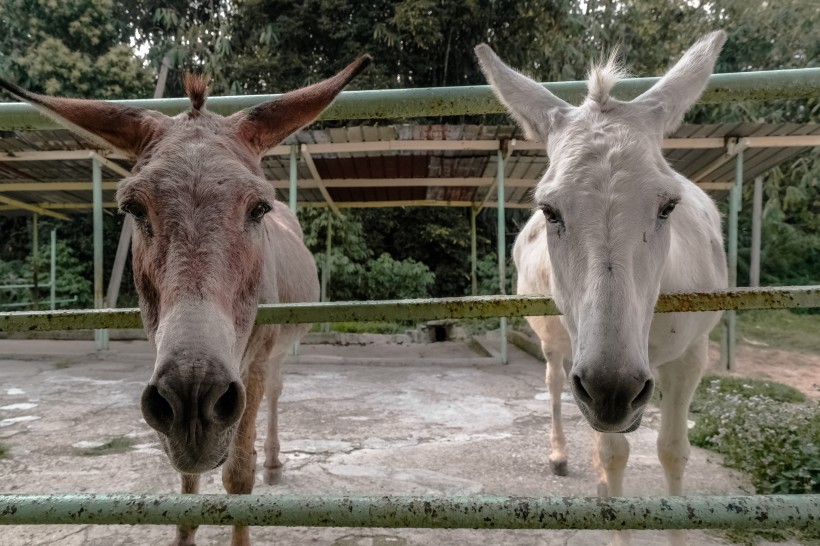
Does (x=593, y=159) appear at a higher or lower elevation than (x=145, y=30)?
lower

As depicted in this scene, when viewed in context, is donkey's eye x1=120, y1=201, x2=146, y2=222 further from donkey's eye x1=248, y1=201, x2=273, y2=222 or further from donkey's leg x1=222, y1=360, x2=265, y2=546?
donkey's leg x1=222, y1=360, x2=265, y2=546

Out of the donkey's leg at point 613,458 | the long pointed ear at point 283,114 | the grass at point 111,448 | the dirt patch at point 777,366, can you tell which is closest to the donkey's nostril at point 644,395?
the long pointed ear at point 283,114

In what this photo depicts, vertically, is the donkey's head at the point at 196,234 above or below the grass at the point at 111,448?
above

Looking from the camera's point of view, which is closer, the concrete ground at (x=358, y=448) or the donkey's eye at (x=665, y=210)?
the donkey's eye at (x=665, y=210)

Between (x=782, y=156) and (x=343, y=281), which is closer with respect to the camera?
(x=782, y=156)

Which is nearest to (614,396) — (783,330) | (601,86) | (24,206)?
(601,86)

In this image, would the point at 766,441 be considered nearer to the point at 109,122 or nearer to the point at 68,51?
the point at 109,122

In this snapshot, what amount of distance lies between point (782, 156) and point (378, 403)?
698 centimetres

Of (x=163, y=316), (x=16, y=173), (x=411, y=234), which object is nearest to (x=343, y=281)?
(x=411, y=234)

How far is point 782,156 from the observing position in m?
7.82

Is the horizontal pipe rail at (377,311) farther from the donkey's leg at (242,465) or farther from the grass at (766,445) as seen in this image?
the grass at (766,445)

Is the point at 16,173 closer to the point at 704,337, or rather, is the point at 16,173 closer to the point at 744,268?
the point at 704,337

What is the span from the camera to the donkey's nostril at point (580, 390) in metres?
1.43

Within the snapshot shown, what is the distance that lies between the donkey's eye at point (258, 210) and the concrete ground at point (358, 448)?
2.04 m
